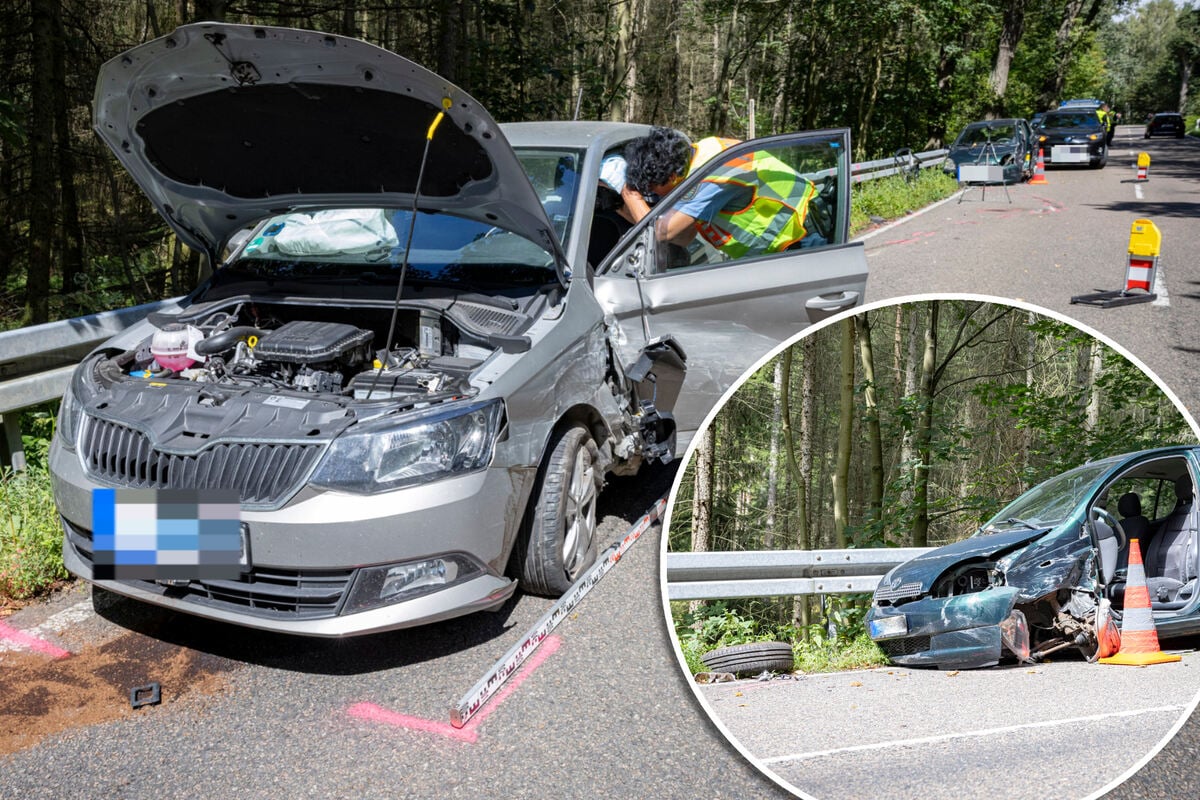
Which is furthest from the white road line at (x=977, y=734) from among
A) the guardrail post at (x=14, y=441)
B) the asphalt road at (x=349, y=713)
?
the guardrail post at (x=14, y=441)

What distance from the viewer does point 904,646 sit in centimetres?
155

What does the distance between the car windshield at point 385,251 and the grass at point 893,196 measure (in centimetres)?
1262

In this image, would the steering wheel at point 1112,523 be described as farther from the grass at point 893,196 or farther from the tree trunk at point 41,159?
the grass at point 893,196

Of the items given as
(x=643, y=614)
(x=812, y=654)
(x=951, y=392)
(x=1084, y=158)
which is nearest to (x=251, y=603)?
(x=643, y=614)

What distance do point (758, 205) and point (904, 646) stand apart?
424 centimetres

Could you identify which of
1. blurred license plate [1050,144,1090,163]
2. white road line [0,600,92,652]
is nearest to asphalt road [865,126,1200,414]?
white road line [0,600,92,652]

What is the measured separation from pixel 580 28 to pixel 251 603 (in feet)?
104

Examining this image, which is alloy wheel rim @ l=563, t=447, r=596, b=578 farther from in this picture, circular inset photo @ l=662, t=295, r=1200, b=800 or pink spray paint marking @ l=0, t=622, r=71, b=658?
circular inset photo @ l=662, t=295, r=1200, b=800

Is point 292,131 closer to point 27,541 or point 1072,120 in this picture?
point 27,541

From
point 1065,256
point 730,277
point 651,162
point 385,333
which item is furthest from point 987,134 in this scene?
point 385,333

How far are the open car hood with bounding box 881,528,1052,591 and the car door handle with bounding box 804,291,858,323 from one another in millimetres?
3381

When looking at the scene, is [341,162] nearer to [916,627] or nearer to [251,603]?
[251,603]

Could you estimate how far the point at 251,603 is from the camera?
143 inches

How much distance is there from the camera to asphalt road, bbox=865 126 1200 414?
9.41 m
